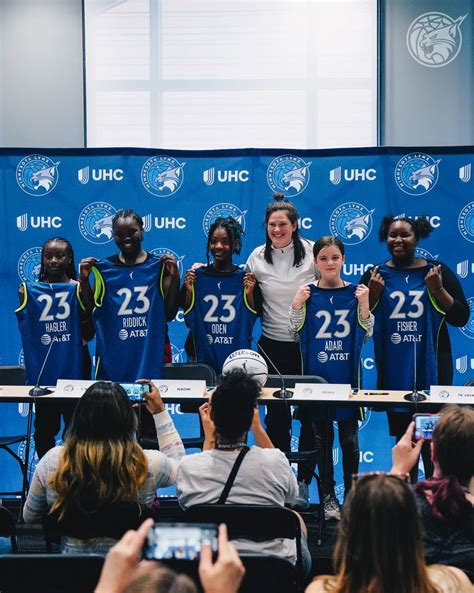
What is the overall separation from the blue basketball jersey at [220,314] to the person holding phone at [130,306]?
8.0 inches

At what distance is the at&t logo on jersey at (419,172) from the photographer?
6.91 metres

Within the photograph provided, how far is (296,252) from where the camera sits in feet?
20.4

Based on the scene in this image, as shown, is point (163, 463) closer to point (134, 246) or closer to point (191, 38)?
point (134, 246)

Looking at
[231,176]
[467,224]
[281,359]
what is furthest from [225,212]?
[467,224]

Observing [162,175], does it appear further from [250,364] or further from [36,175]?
[250,364]

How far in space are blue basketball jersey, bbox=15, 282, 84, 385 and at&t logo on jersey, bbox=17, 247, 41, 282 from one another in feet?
3.16

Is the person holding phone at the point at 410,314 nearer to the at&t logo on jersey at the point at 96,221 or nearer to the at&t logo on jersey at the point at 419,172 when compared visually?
the at&t logo on jersey at the point at 419,172

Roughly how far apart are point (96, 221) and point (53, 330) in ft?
4.39

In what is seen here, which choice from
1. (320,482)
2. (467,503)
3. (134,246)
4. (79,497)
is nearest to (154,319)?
(134,246)

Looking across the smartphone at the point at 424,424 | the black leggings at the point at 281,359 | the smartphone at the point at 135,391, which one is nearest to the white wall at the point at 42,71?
the black leggings at the point at 281,359

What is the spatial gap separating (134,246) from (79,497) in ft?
10.1

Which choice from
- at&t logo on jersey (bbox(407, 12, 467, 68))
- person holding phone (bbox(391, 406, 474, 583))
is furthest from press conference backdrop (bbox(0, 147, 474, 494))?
person holding phone (bbox(391, 406, 474, 583))

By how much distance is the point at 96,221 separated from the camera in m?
7.07

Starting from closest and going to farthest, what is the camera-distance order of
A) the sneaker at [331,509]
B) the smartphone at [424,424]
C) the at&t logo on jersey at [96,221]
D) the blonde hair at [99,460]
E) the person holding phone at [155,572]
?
1. the person holding phone at [155,572]
2. the blonde hair at [99,460]
3. the smartphone at [424,424]
4. the sneaker at [331,509]
5. the at&t logo on jersey at [96,221]
